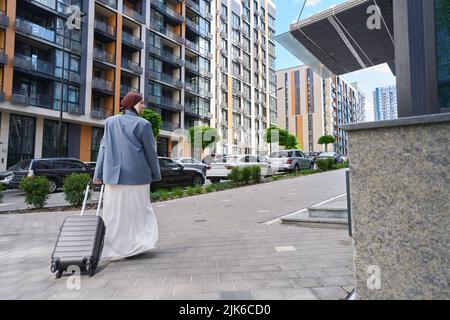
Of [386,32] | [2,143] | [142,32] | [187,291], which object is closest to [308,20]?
[386,32]

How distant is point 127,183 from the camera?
3.54m

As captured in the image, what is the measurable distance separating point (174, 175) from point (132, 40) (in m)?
24.5

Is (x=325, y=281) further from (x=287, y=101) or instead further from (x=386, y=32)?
(x=287, y=101)

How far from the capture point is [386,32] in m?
3.51

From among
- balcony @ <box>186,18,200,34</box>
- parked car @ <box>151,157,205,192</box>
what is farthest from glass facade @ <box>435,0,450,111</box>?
balcony @ <box>186,18,200,34</box>

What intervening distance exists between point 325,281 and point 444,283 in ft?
3.50

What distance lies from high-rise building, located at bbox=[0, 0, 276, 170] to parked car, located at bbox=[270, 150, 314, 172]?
15.7m

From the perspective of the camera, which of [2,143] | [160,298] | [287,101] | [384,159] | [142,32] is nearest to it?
[384,159]

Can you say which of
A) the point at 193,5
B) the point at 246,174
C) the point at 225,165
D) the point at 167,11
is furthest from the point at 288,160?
the point at 193,5

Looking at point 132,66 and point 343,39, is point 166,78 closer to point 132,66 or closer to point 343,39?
point 132,66

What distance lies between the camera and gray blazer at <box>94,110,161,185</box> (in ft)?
11.6

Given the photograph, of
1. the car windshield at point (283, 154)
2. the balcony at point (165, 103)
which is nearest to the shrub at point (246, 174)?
the car windshield at point (283, 154)

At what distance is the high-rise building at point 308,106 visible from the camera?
87.1m

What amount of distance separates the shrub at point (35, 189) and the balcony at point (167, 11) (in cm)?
3267
